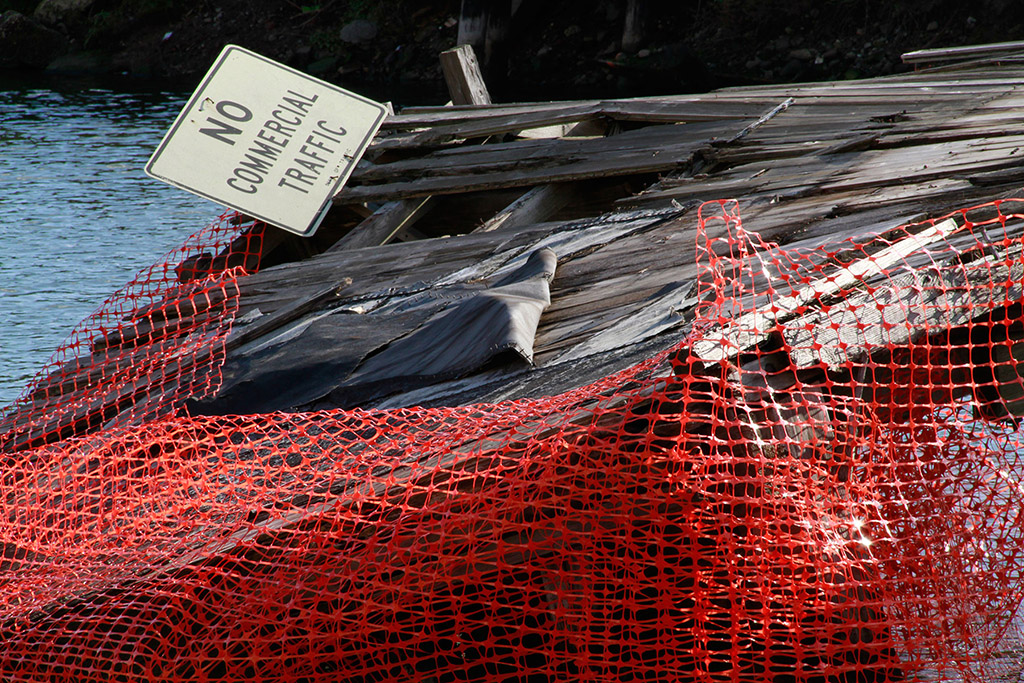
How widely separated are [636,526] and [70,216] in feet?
40.5

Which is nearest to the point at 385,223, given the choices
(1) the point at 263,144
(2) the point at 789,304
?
(1) the point at 263,144

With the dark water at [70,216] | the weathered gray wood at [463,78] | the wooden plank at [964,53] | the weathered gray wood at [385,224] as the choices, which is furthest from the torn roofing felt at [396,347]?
the wooden plank at [964,53]

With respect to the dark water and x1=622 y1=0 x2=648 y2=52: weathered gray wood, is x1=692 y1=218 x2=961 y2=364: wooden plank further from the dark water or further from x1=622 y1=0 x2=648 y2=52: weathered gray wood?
x1=622 y1=0 x2=648 y2=52: weathered gray wood

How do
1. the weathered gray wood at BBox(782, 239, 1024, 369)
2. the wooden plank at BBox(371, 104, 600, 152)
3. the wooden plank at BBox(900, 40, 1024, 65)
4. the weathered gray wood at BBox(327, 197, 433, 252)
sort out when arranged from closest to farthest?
the weathered gray wood at BBox(782, 239, 1024, 369) < the weathered gray wood at BBox(327, 197, 433, 252) < the wooden plank at BBox(371, 104, 600, 152) < the wooden plank at BBox(900, 40, 1024, 65)

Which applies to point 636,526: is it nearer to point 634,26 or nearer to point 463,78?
point 463,78

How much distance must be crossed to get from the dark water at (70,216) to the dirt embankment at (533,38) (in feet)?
21.5

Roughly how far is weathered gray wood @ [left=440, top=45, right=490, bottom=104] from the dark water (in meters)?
4.36

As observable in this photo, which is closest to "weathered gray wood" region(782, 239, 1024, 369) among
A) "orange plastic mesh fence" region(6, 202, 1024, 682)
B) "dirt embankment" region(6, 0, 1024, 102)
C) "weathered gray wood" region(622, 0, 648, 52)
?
"orange plastic mesh fence" region(6, 202, 1024, 682)

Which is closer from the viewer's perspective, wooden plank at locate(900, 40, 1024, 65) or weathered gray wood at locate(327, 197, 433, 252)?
weathered gray wood at locate(327, 197, 433, 252)

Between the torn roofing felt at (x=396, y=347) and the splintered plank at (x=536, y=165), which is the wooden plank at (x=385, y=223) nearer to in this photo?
the splintered plank at (x=536, y=165)

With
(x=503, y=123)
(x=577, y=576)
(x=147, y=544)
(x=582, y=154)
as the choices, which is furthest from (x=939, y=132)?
(x=147, y=544)

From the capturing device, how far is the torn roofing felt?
12.3ft

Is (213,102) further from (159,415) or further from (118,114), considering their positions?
(118,114)

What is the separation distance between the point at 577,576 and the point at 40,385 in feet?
11.2
